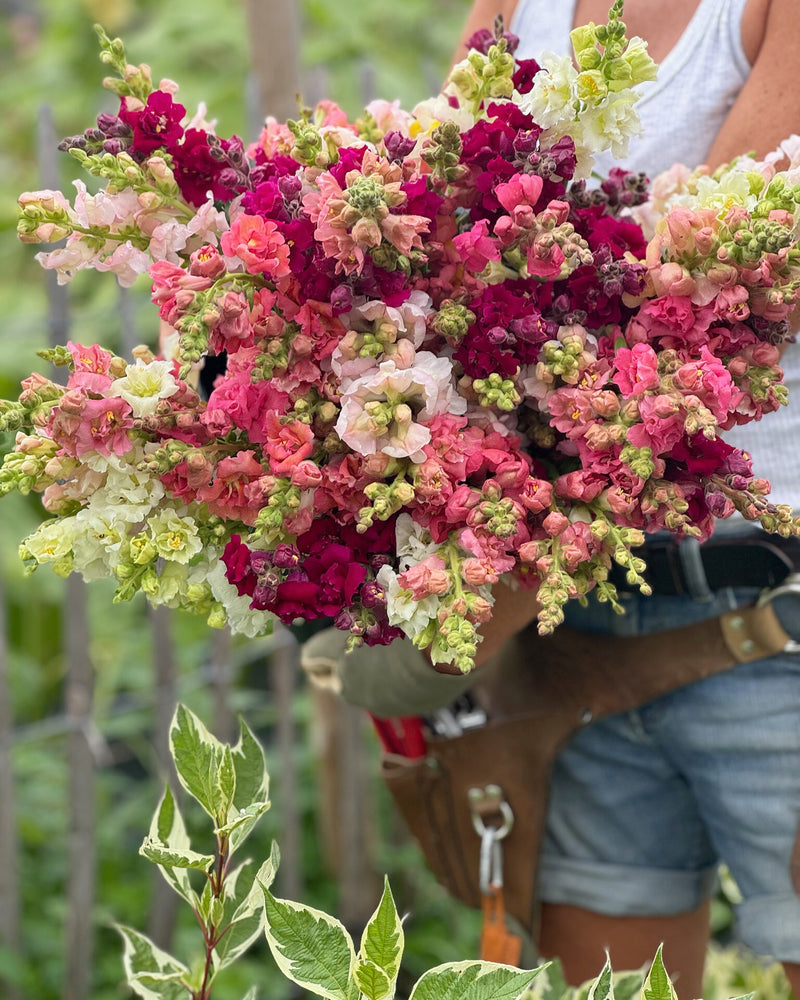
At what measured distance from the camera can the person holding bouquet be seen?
40.4 inches

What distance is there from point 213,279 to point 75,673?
132 centimetres

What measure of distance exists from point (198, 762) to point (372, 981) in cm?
22

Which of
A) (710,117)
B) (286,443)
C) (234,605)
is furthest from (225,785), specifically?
(710,117)

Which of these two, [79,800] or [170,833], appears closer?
[170,833]

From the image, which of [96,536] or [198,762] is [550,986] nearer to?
[198,762]

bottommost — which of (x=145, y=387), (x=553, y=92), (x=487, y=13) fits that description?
(x=145, y=387)

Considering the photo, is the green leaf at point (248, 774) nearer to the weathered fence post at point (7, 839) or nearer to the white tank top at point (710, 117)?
the white tank top at point (710, 117)

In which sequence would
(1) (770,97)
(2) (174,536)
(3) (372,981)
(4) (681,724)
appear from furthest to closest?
(4) (681,724)
(1) (770,97)
(2) (174,536)
(3) (372,981)

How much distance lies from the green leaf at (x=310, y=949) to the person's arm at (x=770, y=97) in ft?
2.35

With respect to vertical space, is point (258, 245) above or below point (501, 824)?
above

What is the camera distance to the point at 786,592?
1074 mm

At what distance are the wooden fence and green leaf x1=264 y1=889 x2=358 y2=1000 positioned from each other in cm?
123

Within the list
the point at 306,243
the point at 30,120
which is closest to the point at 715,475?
the point at 306,243

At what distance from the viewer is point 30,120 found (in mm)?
3576
